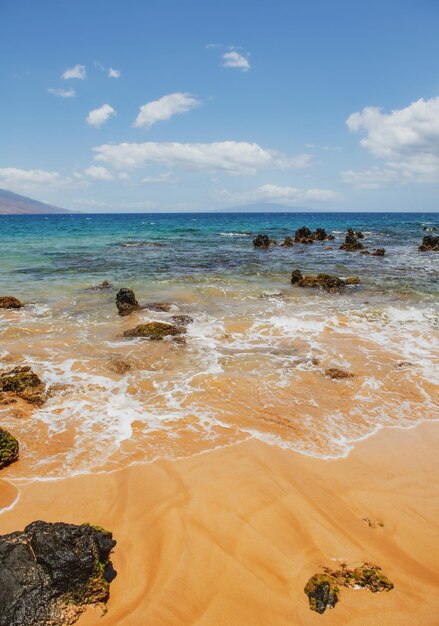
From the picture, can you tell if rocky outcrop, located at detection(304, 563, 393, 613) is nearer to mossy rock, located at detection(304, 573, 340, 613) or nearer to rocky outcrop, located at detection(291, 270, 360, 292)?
mossy rock, located at detection(304, 573, 340, 613)

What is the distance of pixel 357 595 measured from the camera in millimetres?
4031

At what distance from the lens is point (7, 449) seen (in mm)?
6113

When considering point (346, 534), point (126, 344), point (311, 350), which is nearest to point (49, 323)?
point (126, 344)

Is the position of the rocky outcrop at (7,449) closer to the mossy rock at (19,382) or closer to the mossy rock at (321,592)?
the mossy rock at (19,382)

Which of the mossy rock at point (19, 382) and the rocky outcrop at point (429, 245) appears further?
the rocky outcrop at point (429, 245)

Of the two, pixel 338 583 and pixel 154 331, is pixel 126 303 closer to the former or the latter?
pixel 154 331

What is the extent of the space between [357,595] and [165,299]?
14.2 m

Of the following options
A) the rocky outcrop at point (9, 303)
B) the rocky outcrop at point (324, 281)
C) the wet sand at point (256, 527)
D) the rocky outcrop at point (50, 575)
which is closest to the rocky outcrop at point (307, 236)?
the rocky outcrop at point (324, 281)

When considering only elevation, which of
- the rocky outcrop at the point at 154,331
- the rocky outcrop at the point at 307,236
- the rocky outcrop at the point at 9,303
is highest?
the rocky outcrop at the point at 307,236

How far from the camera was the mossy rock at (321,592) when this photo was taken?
3.90 meters

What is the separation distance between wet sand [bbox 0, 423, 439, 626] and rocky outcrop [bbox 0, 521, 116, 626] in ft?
0.67

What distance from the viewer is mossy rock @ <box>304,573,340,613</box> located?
12.8ft

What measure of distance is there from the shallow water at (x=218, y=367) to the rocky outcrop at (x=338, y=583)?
2.23 metres

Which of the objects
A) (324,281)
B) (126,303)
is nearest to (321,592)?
(126,303)
